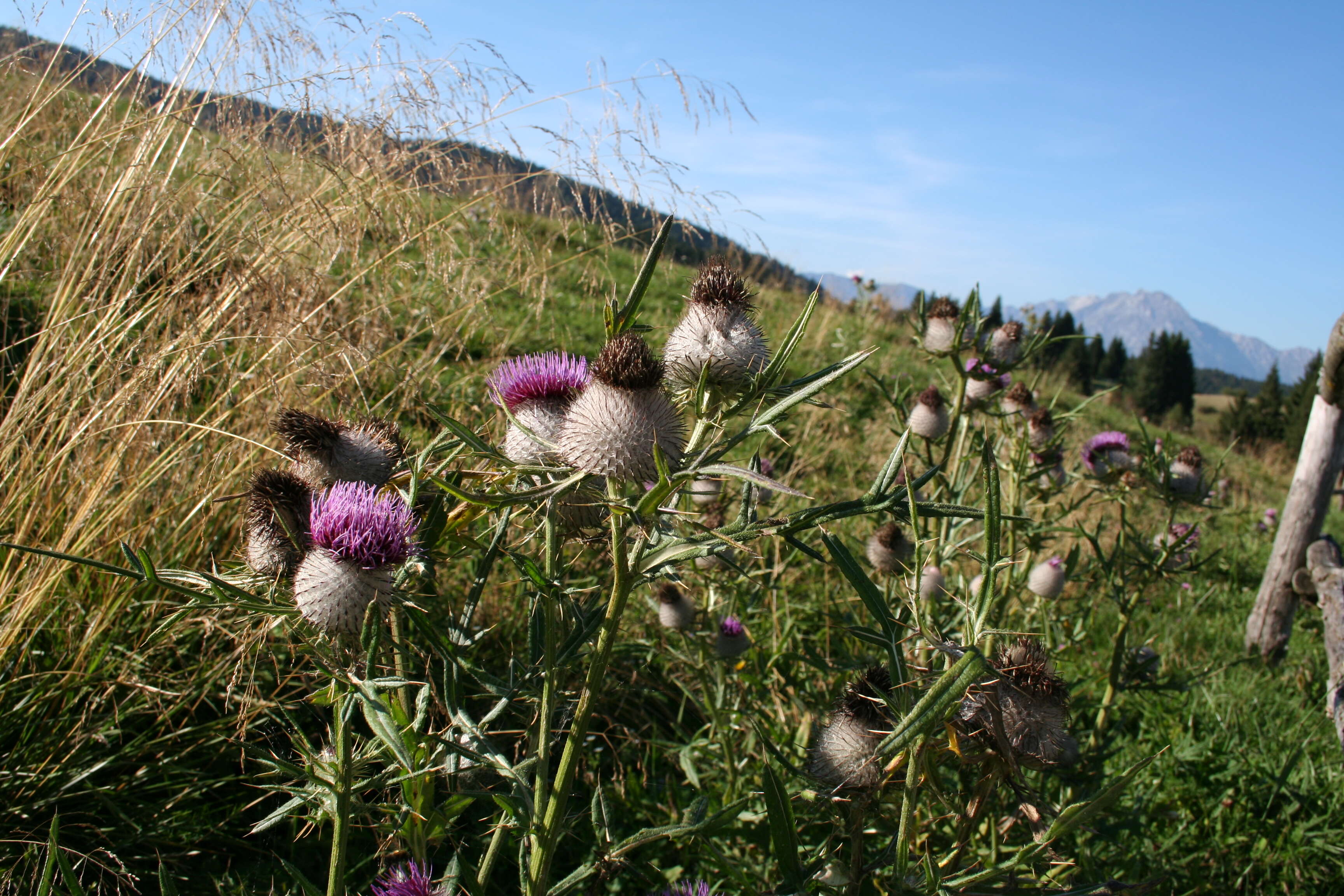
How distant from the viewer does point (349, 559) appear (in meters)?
1.35

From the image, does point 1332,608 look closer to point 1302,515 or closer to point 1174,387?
point 1302,515

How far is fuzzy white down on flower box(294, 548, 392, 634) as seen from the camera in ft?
4.38

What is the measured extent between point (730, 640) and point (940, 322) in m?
2.03

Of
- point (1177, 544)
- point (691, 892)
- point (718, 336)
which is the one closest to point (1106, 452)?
point (1177, 544)

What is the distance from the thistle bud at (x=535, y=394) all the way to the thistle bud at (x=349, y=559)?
1.10 ft

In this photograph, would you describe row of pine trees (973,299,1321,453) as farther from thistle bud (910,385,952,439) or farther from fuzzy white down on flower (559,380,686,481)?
fuzzy white down on flower (559,380,686,481)

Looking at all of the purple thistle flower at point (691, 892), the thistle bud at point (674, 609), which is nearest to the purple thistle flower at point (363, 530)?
the purple thistle flower at point (691, 892)

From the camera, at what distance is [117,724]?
255 cm

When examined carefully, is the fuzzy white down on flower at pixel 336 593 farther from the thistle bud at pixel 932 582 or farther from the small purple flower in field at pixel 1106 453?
the small purple flower in field at pixel 1106 453

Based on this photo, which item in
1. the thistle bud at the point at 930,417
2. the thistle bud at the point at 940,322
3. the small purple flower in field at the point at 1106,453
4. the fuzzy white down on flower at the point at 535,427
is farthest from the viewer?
the small purple flower in field at the point at 1106,453

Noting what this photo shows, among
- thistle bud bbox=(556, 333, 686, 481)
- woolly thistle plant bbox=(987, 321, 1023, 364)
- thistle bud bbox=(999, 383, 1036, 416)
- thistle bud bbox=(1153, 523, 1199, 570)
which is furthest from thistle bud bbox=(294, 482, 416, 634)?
thistle bud bbox=(999, 383, 1036, 416)

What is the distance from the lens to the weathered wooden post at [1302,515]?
5.58m

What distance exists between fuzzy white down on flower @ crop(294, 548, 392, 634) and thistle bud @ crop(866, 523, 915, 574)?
2043mm

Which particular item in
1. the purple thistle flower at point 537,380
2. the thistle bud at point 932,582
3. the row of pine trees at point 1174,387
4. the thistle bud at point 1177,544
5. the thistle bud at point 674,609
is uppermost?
the row of pine trees at point 1174,387
